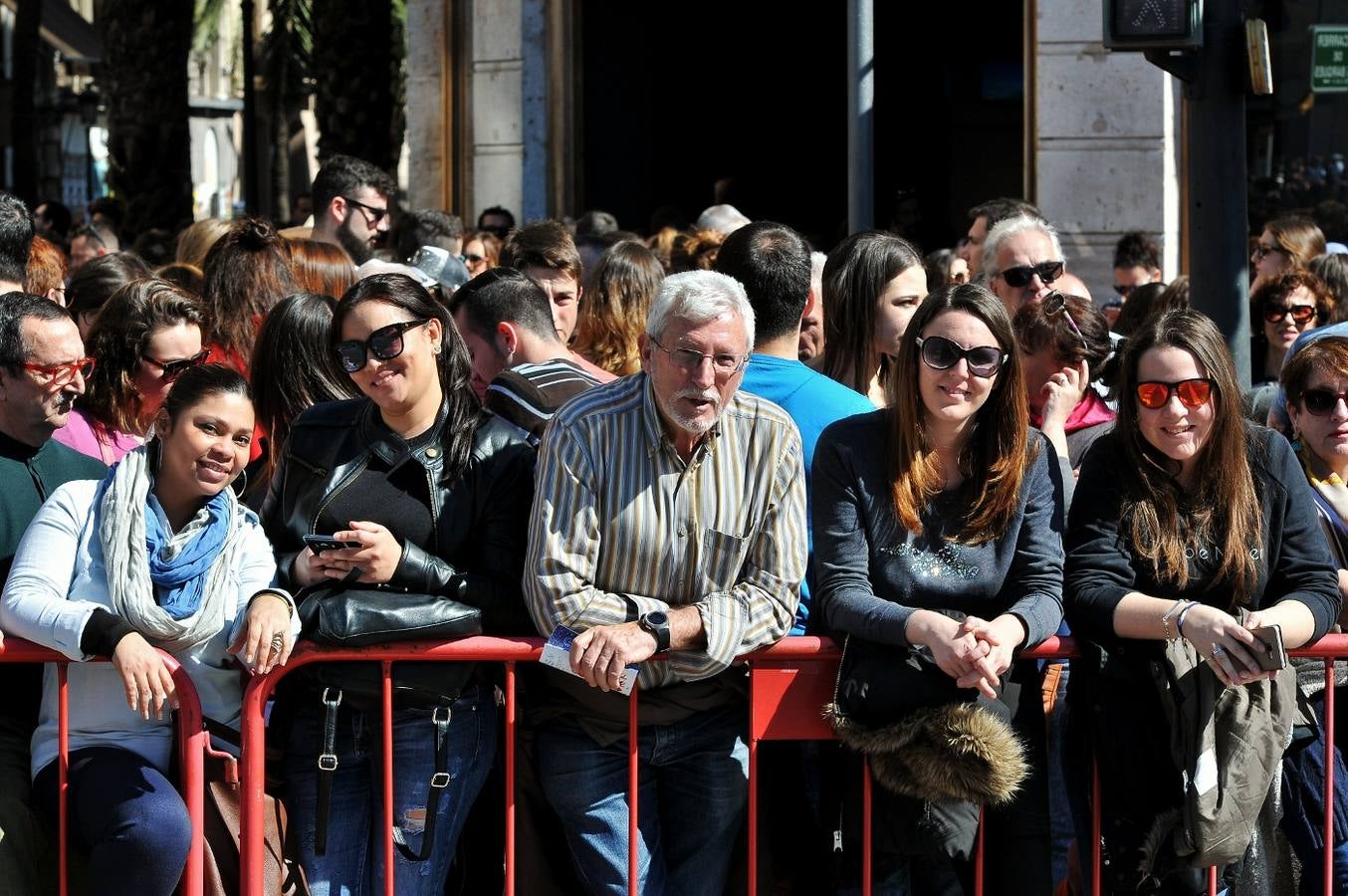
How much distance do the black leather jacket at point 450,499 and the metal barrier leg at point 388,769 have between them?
9.2 inches

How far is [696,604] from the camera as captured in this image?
4.07m

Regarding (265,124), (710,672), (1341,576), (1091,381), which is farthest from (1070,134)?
(265,124)

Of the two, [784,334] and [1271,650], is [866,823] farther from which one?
[784,334]

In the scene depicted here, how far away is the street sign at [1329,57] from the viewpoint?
12.0 meters

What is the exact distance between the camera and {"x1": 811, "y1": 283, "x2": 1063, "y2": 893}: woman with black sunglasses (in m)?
4.15

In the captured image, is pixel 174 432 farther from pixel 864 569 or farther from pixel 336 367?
pixel 864 569

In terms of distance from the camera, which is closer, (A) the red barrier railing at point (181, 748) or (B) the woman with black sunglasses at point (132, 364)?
(A) the red barrier railing at point (181, 748)

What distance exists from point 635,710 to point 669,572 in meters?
0.34

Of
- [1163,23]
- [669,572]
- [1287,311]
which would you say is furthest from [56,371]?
[1287,311]

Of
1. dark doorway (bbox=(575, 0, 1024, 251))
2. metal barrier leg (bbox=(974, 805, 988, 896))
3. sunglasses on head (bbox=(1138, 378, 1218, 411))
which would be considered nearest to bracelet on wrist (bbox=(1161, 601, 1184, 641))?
sunglasses on head (bbox=(1138, 378, 1218, 411))

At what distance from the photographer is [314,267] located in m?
6.66

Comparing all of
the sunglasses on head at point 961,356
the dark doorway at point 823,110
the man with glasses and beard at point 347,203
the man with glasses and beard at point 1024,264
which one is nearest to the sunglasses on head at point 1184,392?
the sunglasses on head at point 961,356

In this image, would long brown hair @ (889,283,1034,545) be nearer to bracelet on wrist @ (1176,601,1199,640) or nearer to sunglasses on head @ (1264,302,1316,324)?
bracelet on wrist @ (1176,601,1199,640)

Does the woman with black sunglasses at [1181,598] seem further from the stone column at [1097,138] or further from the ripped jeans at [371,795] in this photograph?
the stone column at [1097,138]
